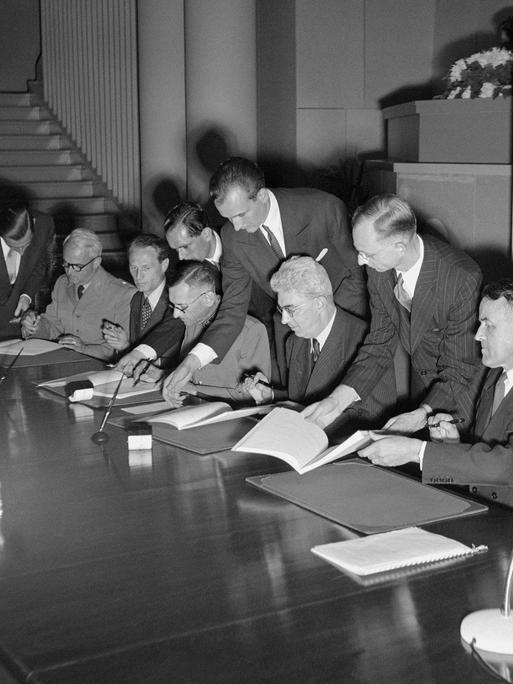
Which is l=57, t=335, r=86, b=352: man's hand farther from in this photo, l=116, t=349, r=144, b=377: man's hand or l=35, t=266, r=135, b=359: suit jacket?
l=116, t=349, r=144, b=377: man's hand

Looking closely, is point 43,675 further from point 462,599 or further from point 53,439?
point 53,439

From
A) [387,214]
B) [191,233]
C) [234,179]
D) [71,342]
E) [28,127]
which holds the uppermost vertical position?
[28,127]

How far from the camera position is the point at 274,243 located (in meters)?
4.03

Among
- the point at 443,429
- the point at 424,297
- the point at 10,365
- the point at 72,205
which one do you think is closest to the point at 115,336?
the point at 10,365

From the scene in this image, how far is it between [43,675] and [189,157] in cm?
750

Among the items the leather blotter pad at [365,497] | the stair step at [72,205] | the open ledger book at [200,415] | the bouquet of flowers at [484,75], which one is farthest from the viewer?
the stair step at [72,205]

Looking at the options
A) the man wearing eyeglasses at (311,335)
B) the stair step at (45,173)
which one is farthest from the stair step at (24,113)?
the man wearing eyeglasses at (311,335)

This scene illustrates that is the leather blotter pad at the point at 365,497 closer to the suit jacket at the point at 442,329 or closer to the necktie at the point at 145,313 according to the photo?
the suit jacket at the point at 442,329

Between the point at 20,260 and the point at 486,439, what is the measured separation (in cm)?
365

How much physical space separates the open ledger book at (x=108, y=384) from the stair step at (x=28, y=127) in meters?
7.31

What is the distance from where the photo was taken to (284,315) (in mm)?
3615

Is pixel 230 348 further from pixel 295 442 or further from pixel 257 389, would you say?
pixel 295 442

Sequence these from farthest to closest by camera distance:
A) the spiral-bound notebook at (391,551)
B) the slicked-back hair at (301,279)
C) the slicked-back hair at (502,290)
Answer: the slicked-back hair at (301,279), the slicked-back hair at (502,290), the spiral-bound notebook at (391,551)

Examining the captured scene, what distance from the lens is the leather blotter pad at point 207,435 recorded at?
2.96 m
